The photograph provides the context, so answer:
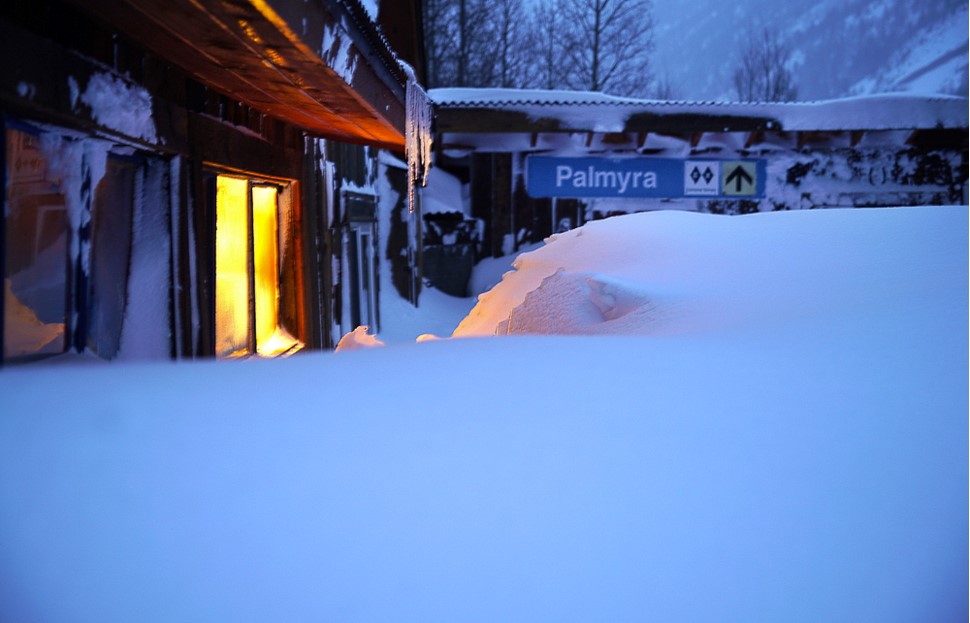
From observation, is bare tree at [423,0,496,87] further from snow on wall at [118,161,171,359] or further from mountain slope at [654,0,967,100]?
mountain slope at [654,0,967,100]

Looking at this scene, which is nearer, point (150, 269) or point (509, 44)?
point (150, 269)

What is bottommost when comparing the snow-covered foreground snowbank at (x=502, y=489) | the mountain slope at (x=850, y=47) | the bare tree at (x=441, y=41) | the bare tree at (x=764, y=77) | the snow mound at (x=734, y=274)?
the snow-covered foreground snowbank at (x=502, y=489)

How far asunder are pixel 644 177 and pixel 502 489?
11504mm

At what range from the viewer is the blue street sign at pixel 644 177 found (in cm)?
1256

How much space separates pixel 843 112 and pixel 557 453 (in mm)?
11675

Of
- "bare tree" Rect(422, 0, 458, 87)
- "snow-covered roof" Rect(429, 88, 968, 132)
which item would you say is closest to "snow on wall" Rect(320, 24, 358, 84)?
"snow-covered roof" Rect(429, 88, 968, 132)

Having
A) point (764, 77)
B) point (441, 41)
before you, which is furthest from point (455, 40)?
point (764, 77)

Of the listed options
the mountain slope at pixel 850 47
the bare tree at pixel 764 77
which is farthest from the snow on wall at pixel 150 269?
the mountain slope at pixel 850 47

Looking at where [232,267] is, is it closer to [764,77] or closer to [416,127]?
[416,127]

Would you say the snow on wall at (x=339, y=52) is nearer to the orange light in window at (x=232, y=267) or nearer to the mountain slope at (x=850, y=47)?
the orange light in window at (x=232, y=267)

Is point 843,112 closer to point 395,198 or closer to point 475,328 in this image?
point 395,198

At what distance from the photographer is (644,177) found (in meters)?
12.5

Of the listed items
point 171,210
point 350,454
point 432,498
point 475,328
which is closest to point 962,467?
point 432,498

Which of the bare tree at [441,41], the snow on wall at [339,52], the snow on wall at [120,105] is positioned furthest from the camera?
the bare tree at [441,41]
